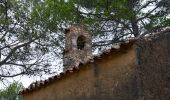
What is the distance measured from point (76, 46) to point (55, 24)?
2.69m

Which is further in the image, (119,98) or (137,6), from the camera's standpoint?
(137,6)

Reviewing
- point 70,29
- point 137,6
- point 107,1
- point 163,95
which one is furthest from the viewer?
point 137,6

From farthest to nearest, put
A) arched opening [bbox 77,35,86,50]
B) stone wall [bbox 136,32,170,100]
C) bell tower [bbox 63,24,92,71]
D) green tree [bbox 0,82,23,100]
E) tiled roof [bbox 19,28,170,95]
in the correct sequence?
green tree [bbox 0,82,23,100] < arched opening [bbox 77,35,86,50] < bell tower [bbox 63,24,92,71] < tiled roof [bbox 19,28,170,95] < stone wall [bbox 136,32,170,100]

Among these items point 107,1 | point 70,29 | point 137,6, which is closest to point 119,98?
point 70,29

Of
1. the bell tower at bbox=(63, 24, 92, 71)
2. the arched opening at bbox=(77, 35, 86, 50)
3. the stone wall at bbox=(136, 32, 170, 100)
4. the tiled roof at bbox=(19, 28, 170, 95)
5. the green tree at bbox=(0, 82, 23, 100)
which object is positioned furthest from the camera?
the green tree at bbox=(0, 82, 23, 100)

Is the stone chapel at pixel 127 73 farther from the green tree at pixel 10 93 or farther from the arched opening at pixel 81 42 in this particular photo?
the green tree at pixel 10 93

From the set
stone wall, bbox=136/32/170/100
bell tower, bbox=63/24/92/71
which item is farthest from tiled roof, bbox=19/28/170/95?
bell tower, bbox=63/24/92/71

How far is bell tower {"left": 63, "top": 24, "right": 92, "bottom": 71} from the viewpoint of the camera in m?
11.9

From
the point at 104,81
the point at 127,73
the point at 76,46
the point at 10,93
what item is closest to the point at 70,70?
the point at 104,81

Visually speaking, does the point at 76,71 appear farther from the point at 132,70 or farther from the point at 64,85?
the point at 132,70

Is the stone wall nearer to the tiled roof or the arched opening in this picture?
the tiled roof

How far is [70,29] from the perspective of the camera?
12.4 m

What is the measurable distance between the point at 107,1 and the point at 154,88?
7491 millimetres

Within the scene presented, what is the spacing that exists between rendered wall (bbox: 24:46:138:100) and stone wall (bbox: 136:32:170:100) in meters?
0.15
